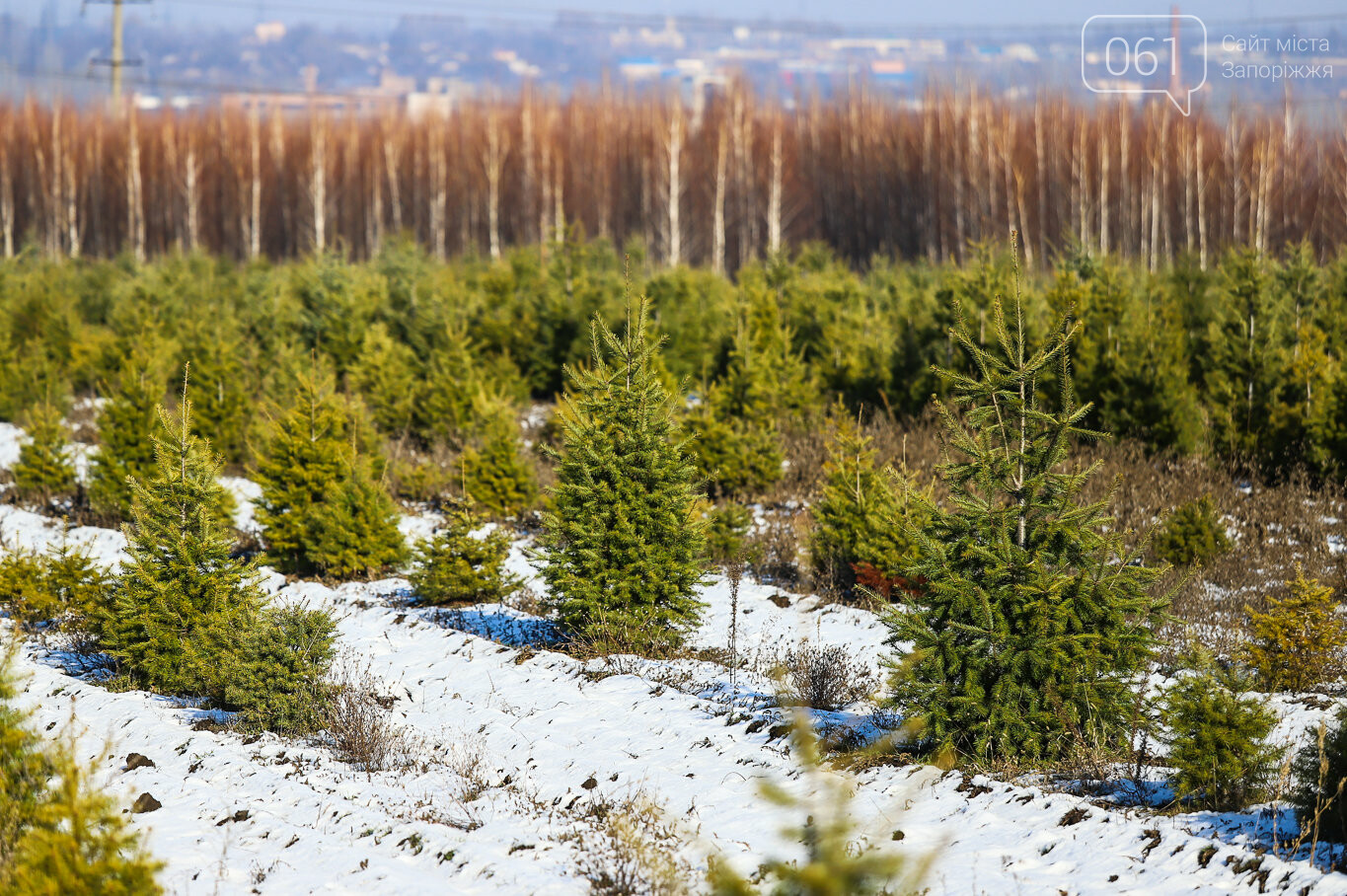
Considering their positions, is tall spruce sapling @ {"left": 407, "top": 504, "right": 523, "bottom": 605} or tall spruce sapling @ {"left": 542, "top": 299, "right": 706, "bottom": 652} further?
tall spruce sapling @ {"left": 407, "top": 504, "right": 523, "bottom": 605}

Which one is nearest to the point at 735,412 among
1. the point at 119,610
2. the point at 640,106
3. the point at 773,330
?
the point at 773,330

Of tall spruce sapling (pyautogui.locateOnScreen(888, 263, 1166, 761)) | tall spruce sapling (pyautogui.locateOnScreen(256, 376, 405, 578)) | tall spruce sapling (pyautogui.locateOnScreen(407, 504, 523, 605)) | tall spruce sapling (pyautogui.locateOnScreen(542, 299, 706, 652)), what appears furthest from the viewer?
tall spruce sapling (pyautogui.locateOnScreen(256, 376, 405, 578))

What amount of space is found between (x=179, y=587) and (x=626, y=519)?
3210 mm

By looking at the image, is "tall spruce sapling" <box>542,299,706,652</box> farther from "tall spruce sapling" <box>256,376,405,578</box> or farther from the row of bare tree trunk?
the row of bare tree trunk

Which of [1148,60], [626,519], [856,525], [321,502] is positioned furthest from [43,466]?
[1148,60]

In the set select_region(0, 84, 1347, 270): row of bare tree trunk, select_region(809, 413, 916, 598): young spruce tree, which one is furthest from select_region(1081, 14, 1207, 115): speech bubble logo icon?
select_region(809, 413, 916, 598): young spruce tree

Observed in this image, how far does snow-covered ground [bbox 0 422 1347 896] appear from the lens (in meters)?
5.02

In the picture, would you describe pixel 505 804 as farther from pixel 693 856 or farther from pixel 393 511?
pixel 393 511

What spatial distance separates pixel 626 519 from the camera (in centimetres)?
827

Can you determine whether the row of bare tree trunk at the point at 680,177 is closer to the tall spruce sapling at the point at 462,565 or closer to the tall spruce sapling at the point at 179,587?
the tall spruce sapling at the point at 462,565

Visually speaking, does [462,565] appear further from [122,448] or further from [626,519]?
[122,448]

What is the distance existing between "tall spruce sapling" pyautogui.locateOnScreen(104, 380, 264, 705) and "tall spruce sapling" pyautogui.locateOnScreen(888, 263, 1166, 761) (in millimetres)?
4779

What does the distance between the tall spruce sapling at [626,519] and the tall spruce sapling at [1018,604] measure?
8.98 ft

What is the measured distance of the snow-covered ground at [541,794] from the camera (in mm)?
5020
